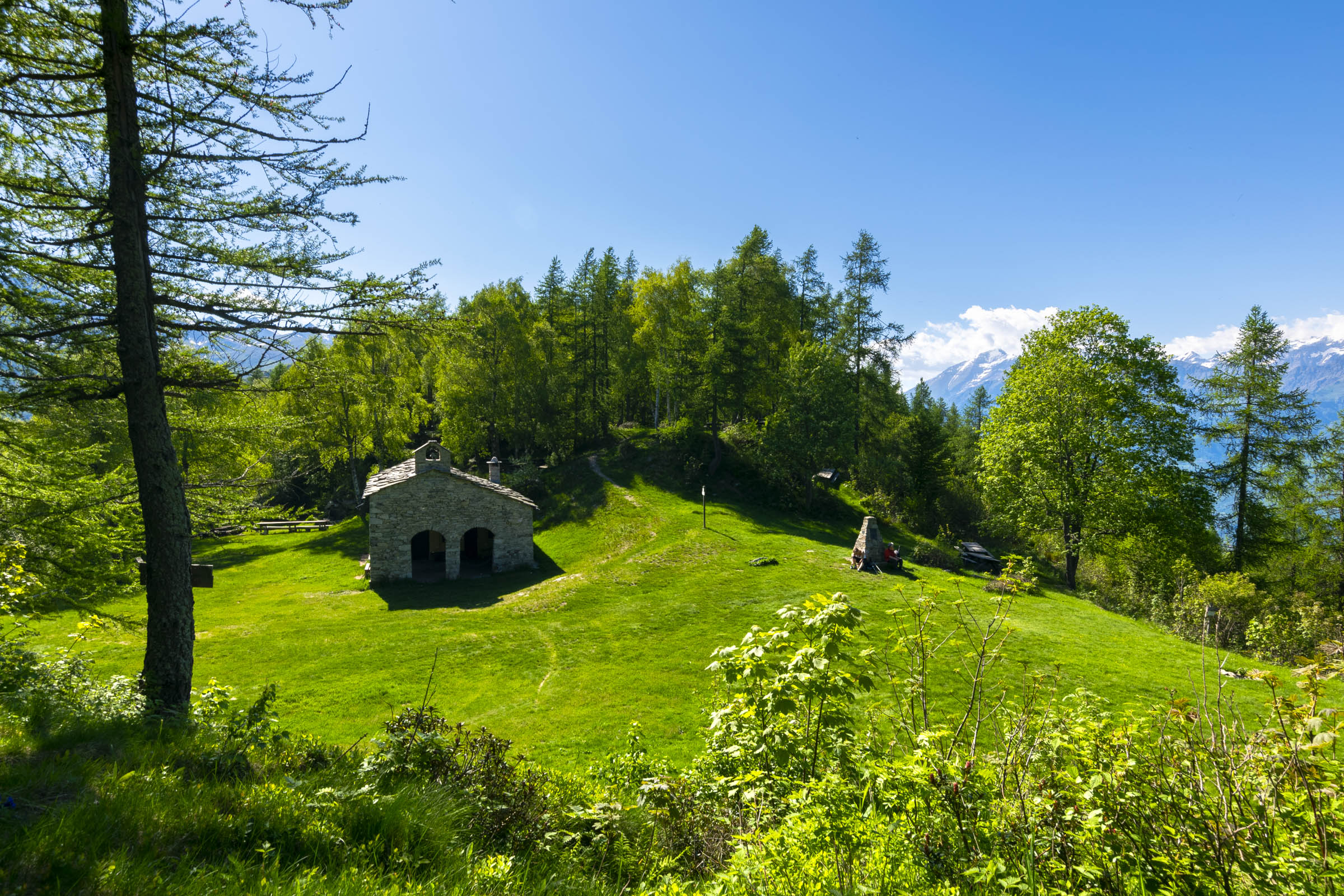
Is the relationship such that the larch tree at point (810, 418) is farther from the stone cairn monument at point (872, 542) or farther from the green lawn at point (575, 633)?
the stone cairn monument at point (872, 542)

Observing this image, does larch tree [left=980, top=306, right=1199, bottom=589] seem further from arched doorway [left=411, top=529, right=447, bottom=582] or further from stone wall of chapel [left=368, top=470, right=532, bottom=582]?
arched doorway [left=411, top=529, right=447, bottom=582]

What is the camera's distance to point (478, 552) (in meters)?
27.8

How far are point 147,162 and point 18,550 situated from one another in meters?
5.39

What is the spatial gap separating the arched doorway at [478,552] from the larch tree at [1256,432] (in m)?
36.3

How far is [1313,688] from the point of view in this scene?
11.4 ft

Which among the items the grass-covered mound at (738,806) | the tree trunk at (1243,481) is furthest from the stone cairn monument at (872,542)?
the tree trunk at (1243,481)

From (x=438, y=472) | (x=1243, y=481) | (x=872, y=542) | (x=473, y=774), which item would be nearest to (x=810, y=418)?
(x=872, y=542)

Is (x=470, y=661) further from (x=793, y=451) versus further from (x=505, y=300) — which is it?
(x=505, y=300)

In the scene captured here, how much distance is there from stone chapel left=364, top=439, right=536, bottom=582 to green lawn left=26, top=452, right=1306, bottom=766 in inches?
40.7

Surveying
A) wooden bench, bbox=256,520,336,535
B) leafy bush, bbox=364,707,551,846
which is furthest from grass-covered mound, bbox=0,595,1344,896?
wooden bench, bbox=256,520,336,535

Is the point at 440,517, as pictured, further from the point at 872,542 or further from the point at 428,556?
the point at 872,542

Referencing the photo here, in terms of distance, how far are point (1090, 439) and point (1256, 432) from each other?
43.6 ft

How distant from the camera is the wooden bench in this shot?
3697cm

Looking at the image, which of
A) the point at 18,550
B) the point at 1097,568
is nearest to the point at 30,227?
the point at 18,550
